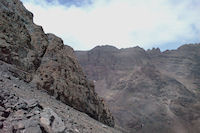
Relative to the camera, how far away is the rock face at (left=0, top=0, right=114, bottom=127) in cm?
1582

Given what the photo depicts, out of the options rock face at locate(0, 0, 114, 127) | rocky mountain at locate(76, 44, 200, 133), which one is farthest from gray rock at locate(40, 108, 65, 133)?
rocky mountain at locate(76, 44, 200, 133)

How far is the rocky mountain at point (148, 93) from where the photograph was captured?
120062 millimetres

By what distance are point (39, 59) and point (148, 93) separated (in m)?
130

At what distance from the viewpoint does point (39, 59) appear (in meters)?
18.6

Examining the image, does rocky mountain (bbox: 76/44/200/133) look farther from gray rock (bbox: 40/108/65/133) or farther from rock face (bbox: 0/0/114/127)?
gray rock (bbox: 40/108/65/133)

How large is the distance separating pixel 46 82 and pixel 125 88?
14134 centimetres

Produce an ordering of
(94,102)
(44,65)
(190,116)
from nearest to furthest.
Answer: (44,65) < (94,102) < (190,116)

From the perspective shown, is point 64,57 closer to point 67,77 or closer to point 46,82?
point 67,77

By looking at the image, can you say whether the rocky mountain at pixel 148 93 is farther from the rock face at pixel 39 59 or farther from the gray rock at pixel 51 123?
the gray rock at pixel 51 123

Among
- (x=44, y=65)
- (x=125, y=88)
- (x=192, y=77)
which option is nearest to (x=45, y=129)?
(x=44, y=65)

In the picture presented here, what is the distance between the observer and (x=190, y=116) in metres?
126

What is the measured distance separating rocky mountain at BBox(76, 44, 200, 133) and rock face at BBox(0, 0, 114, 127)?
3507 inches

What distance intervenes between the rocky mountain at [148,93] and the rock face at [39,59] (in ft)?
292

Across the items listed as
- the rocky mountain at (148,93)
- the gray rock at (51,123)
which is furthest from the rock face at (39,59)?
the rocky mountain at (148,93)
